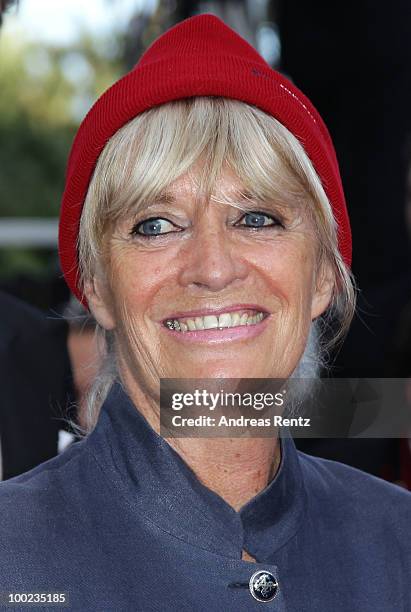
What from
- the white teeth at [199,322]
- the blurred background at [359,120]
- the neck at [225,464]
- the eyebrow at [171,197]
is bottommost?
the neck at [225,464]

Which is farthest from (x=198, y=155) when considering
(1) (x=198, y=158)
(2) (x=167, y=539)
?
(2) (x=167, y=539)

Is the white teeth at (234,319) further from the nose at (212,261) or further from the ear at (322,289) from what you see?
the ear at (322,289)

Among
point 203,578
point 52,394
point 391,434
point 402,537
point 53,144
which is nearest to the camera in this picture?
point 203,578

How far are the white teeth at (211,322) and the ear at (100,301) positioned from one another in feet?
0.56

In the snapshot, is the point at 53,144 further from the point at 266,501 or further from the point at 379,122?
the point at 266,501

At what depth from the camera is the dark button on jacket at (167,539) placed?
1725 millimetres

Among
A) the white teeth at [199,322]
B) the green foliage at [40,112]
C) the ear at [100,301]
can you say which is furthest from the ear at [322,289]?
the green foliage at [40,112]

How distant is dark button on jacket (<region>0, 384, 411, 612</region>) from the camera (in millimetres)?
1725

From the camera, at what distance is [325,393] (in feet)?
8.45

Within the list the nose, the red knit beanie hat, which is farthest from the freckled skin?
the red knit beanie hat

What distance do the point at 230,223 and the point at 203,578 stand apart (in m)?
0.63

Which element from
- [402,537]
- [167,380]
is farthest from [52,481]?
[402,537]

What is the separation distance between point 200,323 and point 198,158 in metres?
0.30

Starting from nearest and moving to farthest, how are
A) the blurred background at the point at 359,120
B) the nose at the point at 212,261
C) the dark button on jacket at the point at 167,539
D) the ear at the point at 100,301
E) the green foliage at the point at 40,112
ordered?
the dark button on jacket at the point at 167,539, the nose at the point at 212,261, the ear at the point at 100,301, the blurred background at the point at 359,120, the green foliage at the point at 40,112
